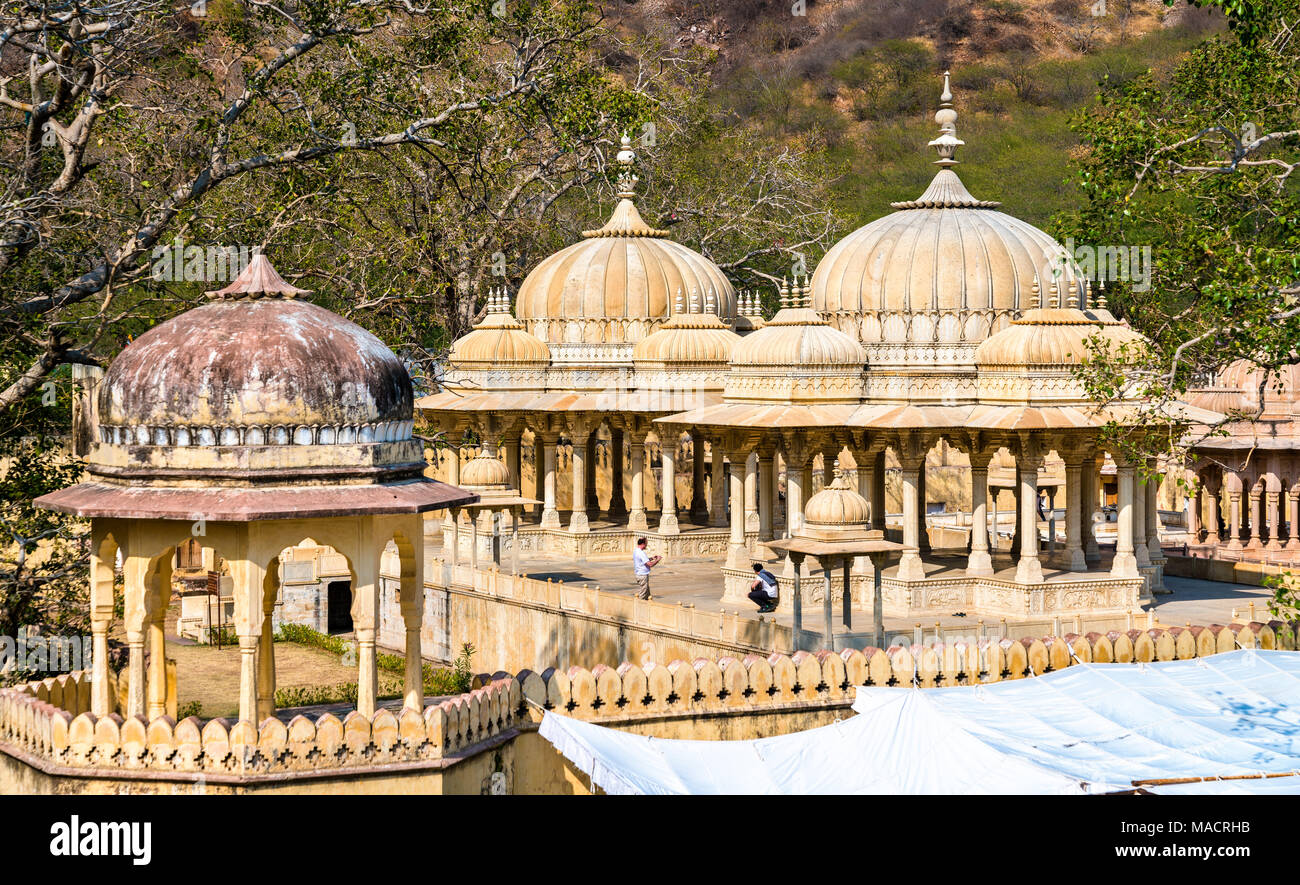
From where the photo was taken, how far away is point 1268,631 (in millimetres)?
23906

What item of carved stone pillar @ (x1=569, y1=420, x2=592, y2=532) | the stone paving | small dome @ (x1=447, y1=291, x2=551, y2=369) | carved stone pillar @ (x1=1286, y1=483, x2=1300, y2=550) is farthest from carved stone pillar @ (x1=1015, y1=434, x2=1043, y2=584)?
carved stone pillar @ (x1=1286, y1=483, x2=1300, y2=550)

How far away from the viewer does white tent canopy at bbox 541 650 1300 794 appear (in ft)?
55.3

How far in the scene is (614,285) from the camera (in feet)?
130

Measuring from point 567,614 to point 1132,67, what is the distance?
66.6 meters

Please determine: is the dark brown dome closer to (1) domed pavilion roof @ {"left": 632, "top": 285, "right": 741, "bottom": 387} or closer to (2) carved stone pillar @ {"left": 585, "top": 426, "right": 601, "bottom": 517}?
→ (1) domed pavilion roof @ {"left": 632, "top": 285, "right": 741, "bottom": 387}

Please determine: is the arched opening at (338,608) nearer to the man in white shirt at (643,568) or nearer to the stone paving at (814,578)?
the stone paving at (814,578)

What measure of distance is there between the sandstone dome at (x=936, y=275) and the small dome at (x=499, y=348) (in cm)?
667

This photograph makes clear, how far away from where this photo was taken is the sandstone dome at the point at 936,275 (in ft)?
107

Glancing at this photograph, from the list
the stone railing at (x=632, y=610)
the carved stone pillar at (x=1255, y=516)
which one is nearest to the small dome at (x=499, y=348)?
the stone railing at (x=632, y=610)

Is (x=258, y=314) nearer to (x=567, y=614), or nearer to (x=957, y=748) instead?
(x=957, y=748)

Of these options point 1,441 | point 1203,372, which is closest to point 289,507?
point 1,441

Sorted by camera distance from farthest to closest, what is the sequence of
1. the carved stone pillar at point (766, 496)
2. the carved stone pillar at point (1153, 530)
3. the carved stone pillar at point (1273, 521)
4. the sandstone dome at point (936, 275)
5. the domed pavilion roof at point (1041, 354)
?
the carved stone pillar at point (1273, 521) → the carved stone pillar at point (766, 496) → the sandstone dome at point (936, 275) → the carved stone pillar at point (1153, 530) → the domed pavilion roof at point (1041, 354)

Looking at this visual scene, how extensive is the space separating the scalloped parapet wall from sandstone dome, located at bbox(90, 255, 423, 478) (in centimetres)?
225

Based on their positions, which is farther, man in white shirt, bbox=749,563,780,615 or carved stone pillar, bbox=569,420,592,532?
carved stone pillar, bbox=569,420,592,532
